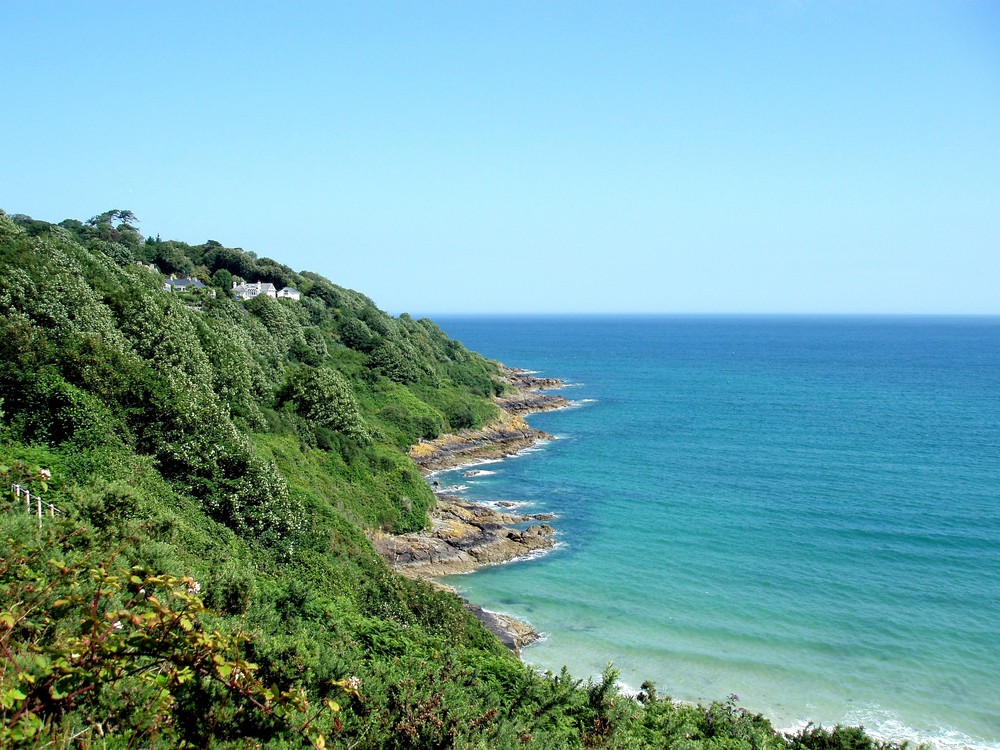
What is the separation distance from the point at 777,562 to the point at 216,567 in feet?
95.2

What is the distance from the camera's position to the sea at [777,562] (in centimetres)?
2597

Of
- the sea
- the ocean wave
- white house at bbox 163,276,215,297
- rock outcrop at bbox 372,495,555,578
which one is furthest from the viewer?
white house at bbox 163,276,215,297

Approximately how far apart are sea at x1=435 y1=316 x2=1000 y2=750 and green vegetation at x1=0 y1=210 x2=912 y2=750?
269 inches

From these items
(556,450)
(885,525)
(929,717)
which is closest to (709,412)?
(556,450)

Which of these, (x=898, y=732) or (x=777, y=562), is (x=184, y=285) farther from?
(x=898, y=732)

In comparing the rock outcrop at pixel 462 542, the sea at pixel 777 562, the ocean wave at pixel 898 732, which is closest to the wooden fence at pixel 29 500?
the sea at pixel 777 562

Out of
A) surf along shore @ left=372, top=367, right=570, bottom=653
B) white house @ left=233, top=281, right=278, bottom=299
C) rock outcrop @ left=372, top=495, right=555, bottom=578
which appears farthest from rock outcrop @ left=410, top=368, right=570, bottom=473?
white house @ left=233, top=281, right=278, bottom=299

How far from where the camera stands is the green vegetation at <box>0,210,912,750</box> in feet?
22.2

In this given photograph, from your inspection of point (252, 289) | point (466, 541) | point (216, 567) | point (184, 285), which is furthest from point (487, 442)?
point (216, 567)

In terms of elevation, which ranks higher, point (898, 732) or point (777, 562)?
point (777, 562)

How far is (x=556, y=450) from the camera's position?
209 ft

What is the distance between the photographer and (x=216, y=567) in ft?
60.7

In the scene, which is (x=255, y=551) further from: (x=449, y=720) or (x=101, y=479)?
(x=449, y=720)

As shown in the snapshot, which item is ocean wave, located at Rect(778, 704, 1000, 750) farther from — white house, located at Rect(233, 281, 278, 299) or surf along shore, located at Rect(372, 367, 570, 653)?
white house, located at Rect(233, 281, 278, 299)
